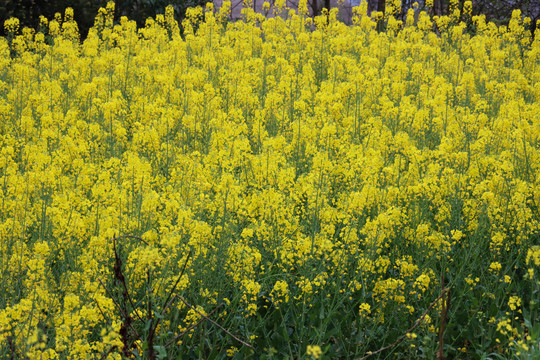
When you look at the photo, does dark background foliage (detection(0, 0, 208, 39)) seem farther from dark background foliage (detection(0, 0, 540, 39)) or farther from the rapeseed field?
the rapeseed field

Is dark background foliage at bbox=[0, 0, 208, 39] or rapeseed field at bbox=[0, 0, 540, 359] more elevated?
dark background foliage at bbox=[0, 0, 208, 39]

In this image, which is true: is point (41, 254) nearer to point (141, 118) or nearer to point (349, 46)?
point (141, 118)

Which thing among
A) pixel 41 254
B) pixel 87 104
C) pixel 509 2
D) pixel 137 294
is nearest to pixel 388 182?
pixel 137 294

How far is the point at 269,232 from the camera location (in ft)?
11.6

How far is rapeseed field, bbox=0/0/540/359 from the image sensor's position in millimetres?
2939

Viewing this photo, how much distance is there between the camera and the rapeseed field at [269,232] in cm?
294

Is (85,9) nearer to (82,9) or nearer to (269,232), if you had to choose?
(82,9)

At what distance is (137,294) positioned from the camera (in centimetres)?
332

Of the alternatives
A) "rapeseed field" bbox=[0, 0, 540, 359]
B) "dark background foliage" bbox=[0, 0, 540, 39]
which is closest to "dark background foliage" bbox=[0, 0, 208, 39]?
"dark background foliage" bbox=[0, 0, 540, 39]

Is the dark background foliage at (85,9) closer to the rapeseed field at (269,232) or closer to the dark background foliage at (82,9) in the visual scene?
the dark background foliage at (82,9)

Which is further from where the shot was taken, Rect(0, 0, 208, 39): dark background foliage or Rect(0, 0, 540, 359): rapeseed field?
Rect(0, 0, 208, 39): dark background foliage

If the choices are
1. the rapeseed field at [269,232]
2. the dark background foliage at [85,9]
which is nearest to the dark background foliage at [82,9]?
the dark background foliage at [85,9]

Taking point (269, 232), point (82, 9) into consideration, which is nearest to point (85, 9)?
point (82, 9)

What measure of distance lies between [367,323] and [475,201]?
1.17 metres
